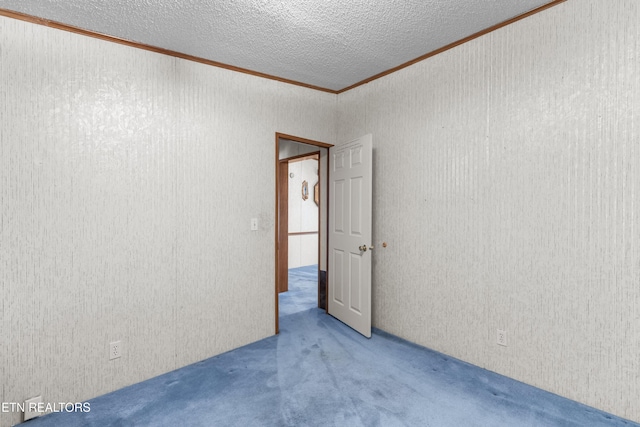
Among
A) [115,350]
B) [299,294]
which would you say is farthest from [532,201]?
[299,294]

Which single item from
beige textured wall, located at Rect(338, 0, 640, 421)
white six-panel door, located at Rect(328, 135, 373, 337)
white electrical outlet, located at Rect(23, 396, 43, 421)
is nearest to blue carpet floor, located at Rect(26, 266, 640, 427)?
white electrical outlet, located at Rect(23, 396, 43, 421)

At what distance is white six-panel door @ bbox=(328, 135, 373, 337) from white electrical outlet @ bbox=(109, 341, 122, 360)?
206 centimetres

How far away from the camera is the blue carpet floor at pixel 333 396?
187 cm

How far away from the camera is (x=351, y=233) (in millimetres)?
3303

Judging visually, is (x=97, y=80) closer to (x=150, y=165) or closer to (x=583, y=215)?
(x=150, y=165)

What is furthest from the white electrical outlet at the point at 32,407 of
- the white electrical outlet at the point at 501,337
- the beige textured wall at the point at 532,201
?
the white electrical outlet at the point at 501,337

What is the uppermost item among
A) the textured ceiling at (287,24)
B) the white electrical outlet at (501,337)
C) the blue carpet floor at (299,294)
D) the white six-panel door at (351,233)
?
the textured ceiling at (287,24)

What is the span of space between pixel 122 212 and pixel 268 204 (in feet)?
4.05

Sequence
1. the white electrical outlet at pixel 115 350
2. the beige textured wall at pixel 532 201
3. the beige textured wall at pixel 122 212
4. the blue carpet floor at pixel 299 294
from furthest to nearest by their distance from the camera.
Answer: the blue carpet floor at pixel 299 294 < the white electrical outlet at pixel 115 350 < the beige textured wall at pixel 122 212 < the beige textured wall at pixel 532 201

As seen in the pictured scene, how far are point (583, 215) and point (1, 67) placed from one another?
371 centimetres

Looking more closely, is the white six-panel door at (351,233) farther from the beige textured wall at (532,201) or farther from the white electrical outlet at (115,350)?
the white electrical outlet at (115,350)

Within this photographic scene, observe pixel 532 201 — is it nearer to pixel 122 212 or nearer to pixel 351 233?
pixel 351 233

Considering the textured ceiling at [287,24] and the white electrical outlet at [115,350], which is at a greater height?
the textured ceiling at [287,24]

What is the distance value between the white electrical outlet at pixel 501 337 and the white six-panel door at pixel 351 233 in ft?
3.62
